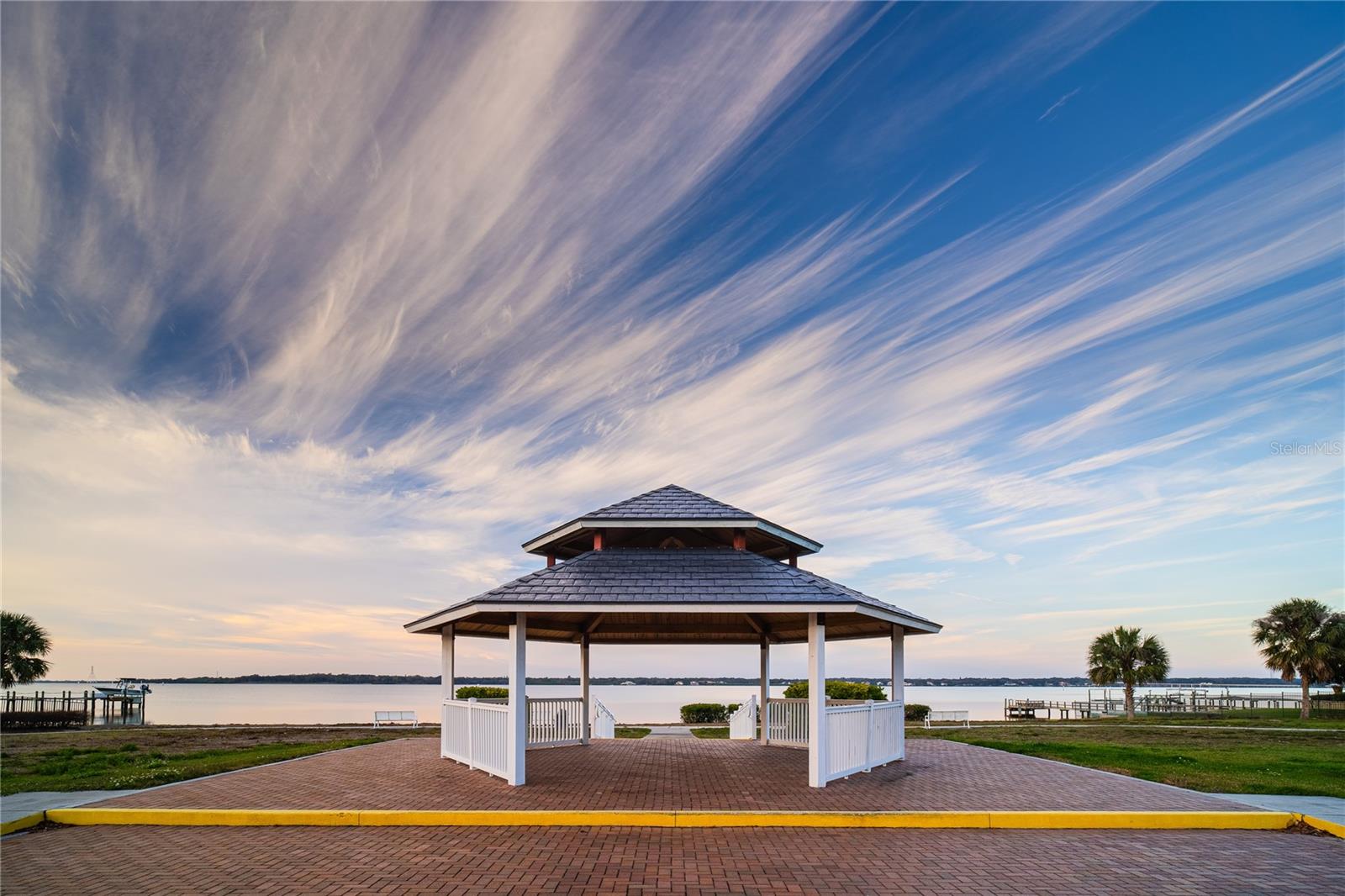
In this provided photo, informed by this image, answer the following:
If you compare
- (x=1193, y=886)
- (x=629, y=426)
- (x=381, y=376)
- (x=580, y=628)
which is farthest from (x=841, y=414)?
(x=1193, y=886)

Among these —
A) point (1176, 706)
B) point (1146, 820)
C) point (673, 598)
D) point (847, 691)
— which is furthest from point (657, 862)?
point (1176, 706)

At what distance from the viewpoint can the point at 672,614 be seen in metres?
14.9

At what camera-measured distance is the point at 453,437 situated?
2206 centimetres

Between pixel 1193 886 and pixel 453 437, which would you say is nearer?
pixel 1193 886

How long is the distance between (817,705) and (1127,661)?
3105 centimetres

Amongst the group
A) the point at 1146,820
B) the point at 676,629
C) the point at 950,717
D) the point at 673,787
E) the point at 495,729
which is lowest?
the point at 950,717

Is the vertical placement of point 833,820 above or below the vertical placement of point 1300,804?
above

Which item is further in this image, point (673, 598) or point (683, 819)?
point (673, 598)

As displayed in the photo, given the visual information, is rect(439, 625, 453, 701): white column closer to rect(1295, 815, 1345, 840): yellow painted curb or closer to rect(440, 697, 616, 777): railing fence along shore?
rect(440, 697, 616, 777): railing fence along shore

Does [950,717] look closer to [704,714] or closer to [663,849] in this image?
[704,714]

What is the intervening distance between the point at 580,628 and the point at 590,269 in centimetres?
855

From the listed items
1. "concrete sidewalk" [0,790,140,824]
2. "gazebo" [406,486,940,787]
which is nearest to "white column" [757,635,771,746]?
"gazebo" [406,486,940,787]

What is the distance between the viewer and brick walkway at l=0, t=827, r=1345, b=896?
23.0 feet

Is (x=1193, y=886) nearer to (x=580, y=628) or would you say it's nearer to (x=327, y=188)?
(x=580, y=628)
